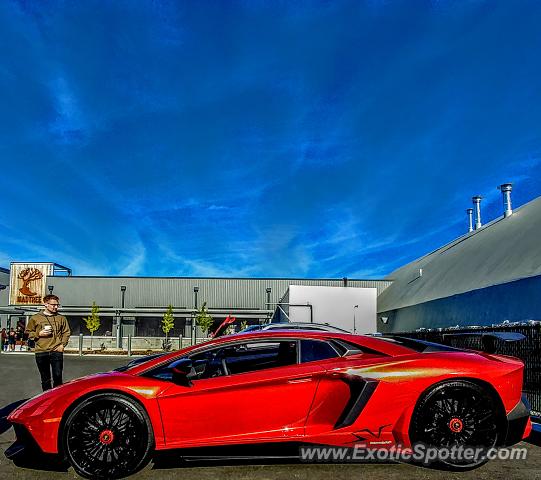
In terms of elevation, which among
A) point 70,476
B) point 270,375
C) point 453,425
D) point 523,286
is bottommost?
point 70,476

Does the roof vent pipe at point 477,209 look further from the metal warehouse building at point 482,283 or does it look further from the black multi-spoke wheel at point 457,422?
the black multi-spoke wheel at point 457,422

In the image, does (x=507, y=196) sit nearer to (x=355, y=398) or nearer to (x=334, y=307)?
(x=334, y=307)

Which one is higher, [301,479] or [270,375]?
[270,375]

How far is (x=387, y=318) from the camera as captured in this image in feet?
96.2

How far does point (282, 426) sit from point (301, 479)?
417 mm

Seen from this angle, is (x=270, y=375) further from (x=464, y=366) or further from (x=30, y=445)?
(x=30, y=445)

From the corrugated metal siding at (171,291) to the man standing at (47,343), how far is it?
109ft

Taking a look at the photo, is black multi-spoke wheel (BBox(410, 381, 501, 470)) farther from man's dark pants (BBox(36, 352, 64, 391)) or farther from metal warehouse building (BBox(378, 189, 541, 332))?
metal warehouse building (BBox(378, 189, 541, 332))

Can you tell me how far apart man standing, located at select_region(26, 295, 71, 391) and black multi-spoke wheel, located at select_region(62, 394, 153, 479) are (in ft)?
9.22

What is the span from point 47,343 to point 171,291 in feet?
113

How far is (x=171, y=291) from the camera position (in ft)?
133

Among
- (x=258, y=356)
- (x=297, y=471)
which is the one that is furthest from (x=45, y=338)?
(x=297, y=471)

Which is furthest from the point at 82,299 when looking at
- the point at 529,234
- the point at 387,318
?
the point at 529,234

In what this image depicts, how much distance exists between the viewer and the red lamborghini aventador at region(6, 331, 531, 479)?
13.0 feet
